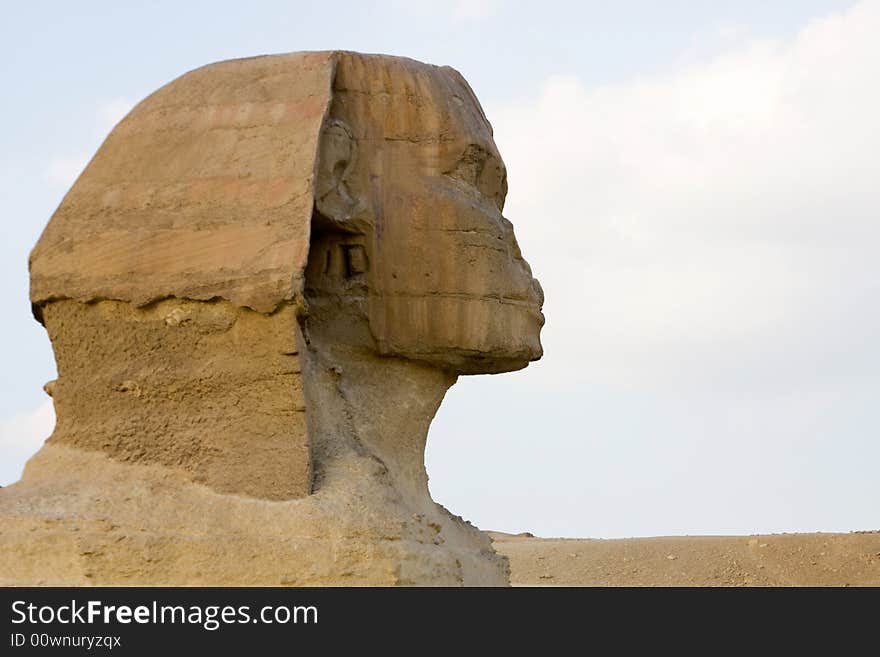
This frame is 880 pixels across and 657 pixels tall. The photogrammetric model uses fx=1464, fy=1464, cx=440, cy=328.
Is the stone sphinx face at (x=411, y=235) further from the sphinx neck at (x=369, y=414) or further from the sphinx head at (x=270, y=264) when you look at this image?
the sphinx neck at (x=369, y=414)

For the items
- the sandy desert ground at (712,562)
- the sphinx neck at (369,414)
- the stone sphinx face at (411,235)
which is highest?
the sandy desert ground at (712,562)

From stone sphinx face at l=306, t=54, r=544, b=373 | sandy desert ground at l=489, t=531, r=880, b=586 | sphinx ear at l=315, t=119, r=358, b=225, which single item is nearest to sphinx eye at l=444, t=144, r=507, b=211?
stone sphinx face at l=306, t=54, r=544, b=373

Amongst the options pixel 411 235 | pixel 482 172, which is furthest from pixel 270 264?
pixel 482 172

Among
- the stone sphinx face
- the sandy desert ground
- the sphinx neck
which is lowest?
the sphinx neck

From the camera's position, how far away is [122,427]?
7.37 meters

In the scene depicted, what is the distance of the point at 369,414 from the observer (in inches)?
309

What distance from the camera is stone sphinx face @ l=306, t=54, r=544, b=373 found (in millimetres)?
7816

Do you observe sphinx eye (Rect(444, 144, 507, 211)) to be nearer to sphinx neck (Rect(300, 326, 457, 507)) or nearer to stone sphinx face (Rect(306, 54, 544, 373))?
stone sphinx face (Rect(306, 54, 544, 373))

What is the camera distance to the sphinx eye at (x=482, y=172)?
8094 millimetres

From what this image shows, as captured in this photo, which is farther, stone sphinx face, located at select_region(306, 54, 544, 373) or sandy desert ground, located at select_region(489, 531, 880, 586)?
sandy desert ground, located at select_region(489, 531, 880, 586)

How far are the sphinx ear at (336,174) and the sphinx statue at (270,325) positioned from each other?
14 mm

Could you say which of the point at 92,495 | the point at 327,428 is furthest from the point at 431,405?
the point at 92,495

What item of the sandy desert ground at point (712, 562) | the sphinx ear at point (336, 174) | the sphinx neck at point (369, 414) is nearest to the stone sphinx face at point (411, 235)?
the sphinx ear at point (336, 174)
